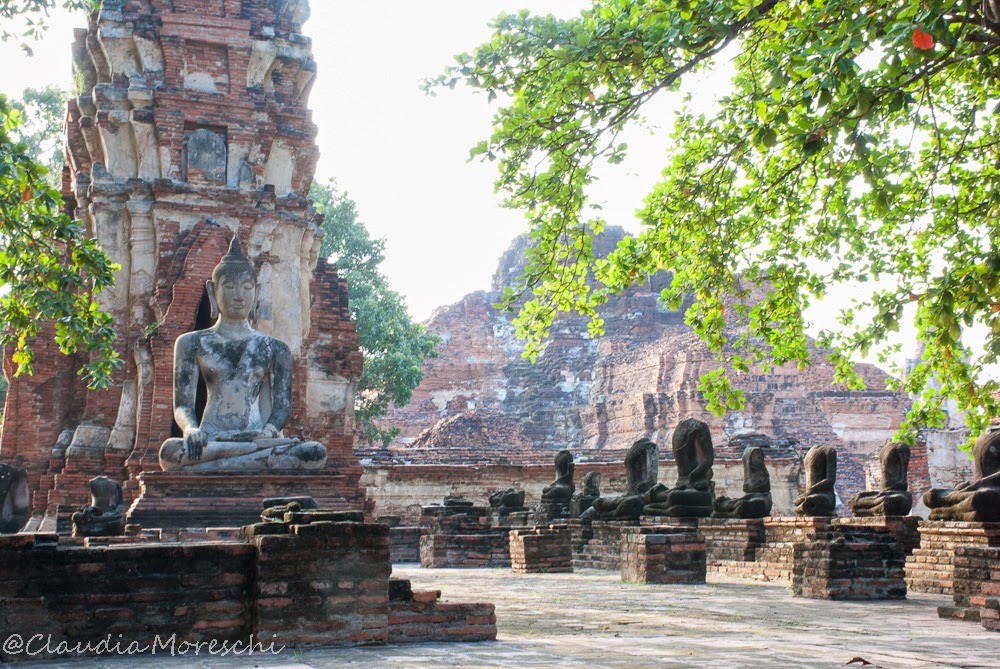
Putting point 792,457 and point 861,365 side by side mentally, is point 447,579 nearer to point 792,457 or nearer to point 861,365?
point 792,457

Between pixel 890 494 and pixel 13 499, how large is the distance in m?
7.95

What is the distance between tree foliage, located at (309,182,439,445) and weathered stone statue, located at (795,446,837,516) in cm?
1684

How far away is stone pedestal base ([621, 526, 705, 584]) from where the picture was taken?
9281mm

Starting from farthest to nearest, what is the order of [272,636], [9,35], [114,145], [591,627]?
1. [114,145]
2. [9,35]
3. [591,627]
4. [272,636]

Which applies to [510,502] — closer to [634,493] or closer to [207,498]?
[634,493]

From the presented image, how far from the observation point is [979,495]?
8.34 m

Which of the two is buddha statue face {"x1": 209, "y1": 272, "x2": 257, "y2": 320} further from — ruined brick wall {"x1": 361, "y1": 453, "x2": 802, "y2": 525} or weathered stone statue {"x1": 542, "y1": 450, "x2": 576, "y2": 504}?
ruined brick wall {"x1": 361, "y1": 453, "x2": 802, "y2": 525}

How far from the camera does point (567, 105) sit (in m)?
7.79

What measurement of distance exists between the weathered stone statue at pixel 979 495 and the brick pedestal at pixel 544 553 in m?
3.93

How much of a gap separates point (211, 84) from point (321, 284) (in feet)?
10.5

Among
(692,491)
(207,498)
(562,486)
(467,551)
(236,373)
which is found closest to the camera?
(207,498)

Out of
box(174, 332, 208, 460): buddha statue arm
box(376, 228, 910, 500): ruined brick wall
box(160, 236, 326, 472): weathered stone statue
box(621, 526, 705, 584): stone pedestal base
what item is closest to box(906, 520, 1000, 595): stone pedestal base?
box(621, 526, 705, 584): stone pedestal base

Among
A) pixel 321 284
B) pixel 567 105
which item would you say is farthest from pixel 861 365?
pixel 567 105

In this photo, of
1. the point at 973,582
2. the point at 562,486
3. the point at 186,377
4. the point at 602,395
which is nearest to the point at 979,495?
the point at 973,582
